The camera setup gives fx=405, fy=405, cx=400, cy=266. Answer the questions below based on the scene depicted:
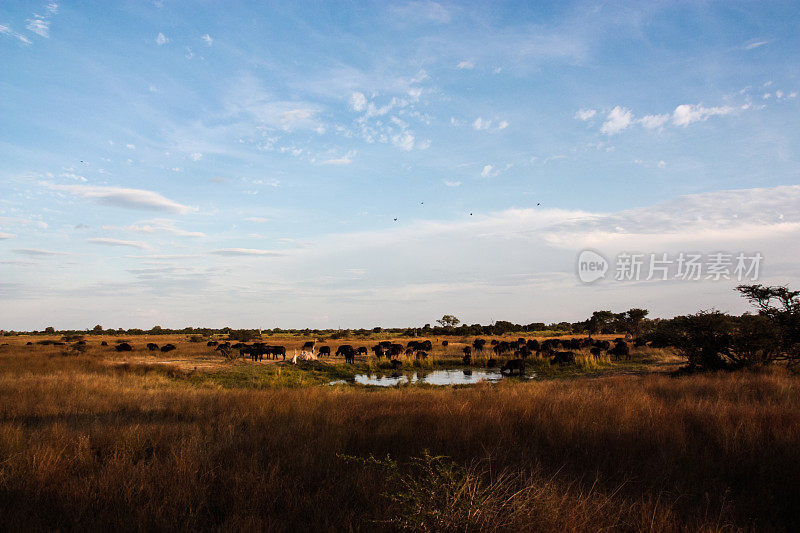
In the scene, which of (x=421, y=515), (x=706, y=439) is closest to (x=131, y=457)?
(x=421, y=515)

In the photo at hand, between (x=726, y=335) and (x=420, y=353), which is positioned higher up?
(x=726, y=335)

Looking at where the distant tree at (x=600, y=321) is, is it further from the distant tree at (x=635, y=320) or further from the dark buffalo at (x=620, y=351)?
the dark buffalo at (x=620, y=351)

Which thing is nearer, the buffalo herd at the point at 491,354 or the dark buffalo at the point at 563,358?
the dark buffalo at the point at 563,358

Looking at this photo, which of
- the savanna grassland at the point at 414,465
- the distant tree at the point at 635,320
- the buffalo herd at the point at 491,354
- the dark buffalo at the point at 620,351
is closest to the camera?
the savanna grassland at the point at 414,465

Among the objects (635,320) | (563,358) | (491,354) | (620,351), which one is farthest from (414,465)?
(635,320)

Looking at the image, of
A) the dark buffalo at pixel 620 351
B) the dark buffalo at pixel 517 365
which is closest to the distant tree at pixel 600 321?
the dark buffalo at pixel 620 351

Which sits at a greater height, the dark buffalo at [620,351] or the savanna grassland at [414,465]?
the savanna grassland at [414,465]

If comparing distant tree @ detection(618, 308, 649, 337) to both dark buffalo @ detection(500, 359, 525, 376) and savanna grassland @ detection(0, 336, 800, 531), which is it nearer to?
dark buffalo @ detection(500, 359, 525, 376)

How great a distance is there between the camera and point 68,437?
6.20 meters

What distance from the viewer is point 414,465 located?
4.93 metres

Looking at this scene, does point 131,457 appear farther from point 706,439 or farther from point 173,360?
point 173,360

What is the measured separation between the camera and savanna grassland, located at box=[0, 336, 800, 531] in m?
3.86

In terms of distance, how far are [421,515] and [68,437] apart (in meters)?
5.90

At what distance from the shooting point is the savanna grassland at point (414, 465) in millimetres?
3855
